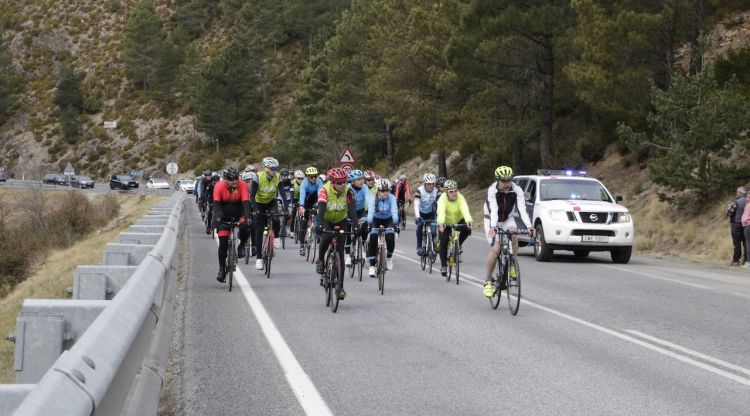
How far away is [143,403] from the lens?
5.20 m

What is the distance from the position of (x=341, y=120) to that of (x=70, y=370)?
59671mm

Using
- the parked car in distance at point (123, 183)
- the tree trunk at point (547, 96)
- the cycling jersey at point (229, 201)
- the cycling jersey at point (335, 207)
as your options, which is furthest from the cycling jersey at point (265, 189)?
the parked car in distance at point (123, 183)

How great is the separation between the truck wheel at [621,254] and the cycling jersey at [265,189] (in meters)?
7.80

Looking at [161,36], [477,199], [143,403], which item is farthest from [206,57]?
[143,403]

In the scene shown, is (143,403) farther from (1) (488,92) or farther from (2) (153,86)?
(2) (153,86)

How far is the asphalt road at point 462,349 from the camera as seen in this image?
6.54 meters

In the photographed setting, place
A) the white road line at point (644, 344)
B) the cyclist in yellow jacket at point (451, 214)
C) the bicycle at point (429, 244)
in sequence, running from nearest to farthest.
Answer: the white road line at point (644, 344), the cyclist in yellow jacket at point (451, 214), the bicycle at point (429, 244)

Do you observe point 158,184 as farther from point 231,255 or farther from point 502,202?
point 502,202

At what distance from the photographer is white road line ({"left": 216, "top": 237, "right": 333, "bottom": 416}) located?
634cm

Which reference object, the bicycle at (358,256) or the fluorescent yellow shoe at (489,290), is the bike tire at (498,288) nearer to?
the fluorescent yellow shoe at (489,290)

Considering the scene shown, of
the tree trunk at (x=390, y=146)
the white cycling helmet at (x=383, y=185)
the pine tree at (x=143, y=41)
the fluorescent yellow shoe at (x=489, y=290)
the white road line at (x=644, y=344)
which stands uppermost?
the pine tree at (x=143, y=41)

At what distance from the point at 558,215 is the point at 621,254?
181cm

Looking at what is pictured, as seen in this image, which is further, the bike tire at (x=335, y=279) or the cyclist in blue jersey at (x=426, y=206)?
the cyclist in blue jersey at (x=426, y=206)

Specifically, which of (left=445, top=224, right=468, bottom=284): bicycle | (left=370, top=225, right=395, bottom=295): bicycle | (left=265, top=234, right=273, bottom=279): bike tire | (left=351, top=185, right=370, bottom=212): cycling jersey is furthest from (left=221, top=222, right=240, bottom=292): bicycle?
(left=445, top=224, right=468, bottom=284): bicycle
